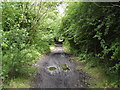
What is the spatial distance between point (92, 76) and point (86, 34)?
1.48 metres

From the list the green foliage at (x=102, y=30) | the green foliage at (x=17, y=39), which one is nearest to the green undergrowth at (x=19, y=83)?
the green foliage at (x=17, y=39)

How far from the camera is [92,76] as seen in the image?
12.5 feet

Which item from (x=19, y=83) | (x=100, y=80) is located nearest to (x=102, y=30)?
(x=100, y=80)

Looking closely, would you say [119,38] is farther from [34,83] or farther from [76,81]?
[34,83]

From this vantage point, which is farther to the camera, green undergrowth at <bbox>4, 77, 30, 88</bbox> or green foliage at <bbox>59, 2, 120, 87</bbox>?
green foliage at <bbox>59, 2, 120, 87</bbox>

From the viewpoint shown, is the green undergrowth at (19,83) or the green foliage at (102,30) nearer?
the green undergrowth at (19,83)

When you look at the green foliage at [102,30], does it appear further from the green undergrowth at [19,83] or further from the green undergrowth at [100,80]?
the green undergrowth at [19,83]

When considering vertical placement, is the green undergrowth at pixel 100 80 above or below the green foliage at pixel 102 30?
below

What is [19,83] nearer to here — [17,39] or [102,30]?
[17,39]

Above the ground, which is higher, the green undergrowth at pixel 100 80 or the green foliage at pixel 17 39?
the green foliage at pixel 17 39

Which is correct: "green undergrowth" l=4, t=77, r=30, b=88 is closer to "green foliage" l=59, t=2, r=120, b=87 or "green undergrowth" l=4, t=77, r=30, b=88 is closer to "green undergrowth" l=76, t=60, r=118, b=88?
"green undergrowth" l=76, t=60, r=118, b=88

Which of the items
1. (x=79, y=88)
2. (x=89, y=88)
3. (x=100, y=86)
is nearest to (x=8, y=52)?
(x=79, y=88)

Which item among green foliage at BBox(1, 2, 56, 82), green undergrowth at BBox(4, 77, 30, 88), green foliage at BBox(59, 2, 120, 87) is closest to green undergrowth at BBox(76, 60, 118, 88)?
green foliage at BBox(59, 2, 120, 87)

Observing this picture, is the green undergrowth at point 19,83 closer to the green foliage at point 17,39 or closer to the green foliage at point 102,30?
the green foliage at point 17,39
